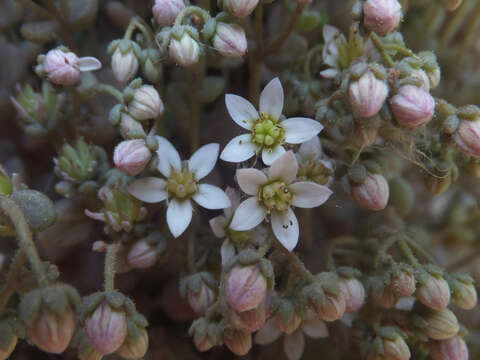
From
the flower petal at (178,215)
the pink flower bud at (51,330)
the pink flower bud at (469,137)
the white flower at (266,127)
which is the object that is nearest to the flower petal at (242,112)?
the white flower at (266,127)

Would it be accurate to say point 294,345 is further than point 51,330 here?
Yes

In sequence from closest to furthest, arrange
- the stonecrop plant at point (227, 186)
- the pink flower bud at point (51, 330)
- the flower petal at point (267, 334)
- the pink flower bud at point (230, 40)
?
the pink flower bud at point (51, 330) → the stonecrop plant at point (227, 186) → the pink flower bud at point (230, 40) → the flower petal at point (267, 334)

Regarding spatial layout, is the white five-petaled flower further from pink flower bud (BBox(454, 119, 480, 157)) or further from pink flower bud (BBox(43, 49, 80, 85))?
pink flower bud (BBox(454, 119, 480, 157))

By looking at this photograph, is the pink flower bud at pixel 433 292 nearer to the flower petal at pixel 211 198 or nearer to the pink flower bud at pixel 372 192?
the pink flower bud at pixel 372 192

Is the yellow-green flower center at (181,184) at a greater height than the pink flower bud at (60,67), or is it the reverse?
the pink flower bud at (60,67)

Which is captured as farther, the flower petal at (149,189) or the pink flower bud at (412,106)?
the flower petal at (149,189)

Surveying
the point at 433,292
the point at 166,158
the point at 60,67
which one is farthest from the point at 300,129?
the point at 60,67

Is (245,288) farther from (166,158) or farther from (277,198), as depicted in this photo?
(166,158)
